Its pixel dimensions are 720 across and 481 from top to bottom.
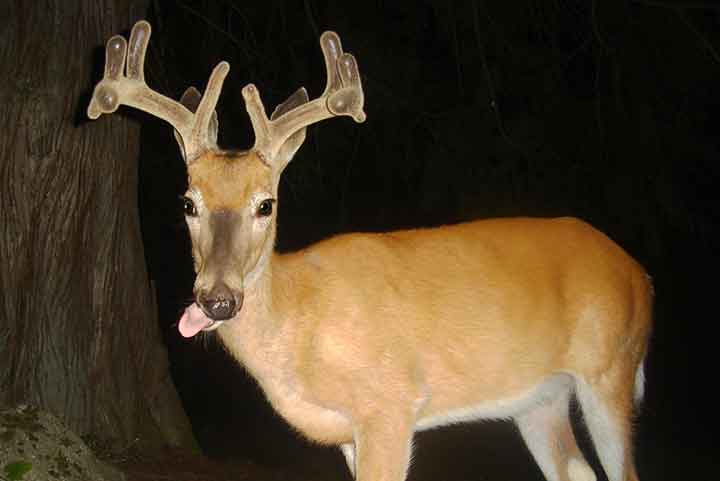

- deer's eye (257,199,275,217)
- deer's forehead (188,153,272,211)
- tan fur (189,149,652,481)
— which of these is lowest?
tan fur (189,149,652,481)

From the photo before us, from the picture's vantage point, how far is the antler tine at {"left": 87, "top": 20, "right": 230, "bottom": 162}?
5133 mm

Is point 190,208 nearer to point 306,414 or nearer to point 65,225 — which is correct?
point 306,414

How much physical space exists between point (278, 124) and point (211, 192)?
1.80 ft

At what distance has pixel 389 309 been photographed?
5535mm

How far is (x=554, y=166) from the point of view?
12.0 metres

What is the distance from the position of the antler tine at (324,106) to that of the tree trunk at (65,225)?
1.77 meters

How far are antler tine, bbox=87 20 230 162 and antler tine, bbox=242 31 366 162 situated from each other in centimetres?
21

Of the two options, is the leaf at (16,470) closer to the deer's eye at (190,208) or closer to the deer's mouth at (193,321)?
the deer's mouth at (193,321)

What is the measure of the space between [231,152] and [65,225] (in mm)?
1760

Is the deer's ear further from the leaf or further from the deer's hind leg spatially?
the deer's hind leg

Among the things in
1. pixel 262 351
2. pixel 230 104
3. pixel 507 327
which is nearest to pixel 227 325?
pixel 262 351

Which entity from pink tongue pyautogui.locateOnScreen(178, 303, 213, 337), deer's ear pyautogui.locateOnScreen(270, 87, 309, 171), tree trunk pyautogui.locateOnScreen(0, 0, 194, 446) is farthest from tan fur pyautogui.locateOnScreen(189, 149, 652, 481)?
tree trunk pyautogui.locateOnScreen(0, 0, 194, 446)

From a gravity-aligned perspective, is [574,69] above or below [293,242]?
above

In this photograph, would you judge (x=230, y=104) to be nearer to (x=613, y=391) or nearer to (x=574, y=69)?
(x=574, y=69)
